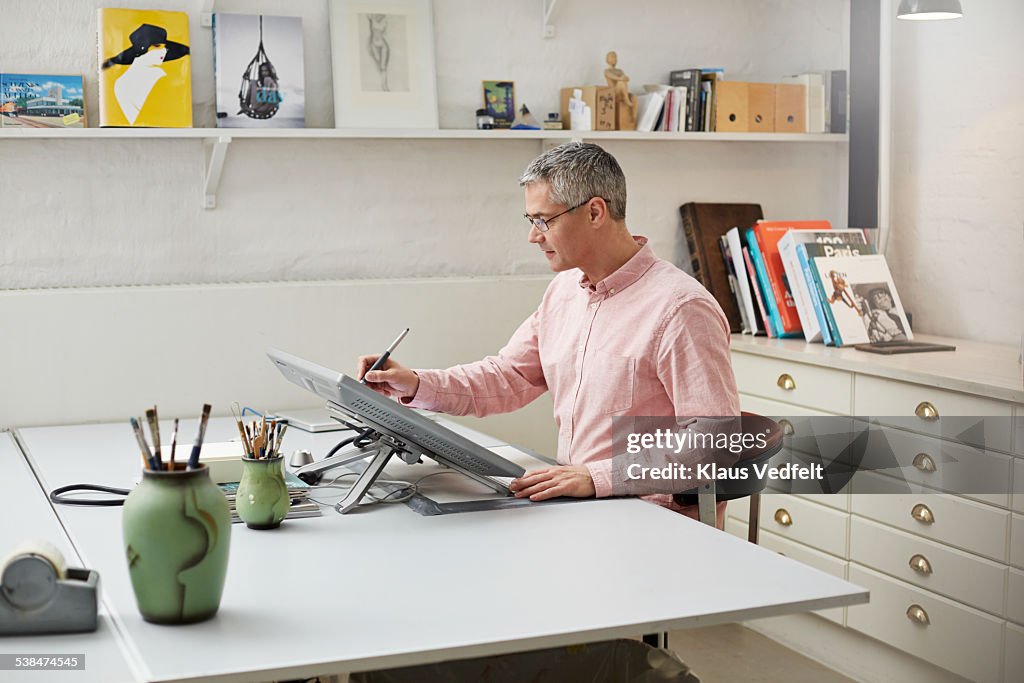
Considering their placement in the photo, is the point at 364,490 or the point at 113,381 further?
the point at 113,381

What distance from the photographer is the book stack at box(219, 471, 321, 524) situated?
80.3 inches

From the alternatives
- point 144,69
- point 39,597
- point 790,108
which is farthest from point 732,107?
point 39,597

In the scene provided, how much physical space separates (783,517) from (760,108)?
138cm

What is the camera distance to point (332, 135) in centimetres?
317

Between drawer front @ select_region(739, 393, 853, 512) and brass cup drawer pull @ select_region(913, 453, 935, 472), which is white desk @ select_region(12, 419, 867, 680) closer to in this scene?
brass cup drawer pull @ select_region(913, 453, 935, 472)

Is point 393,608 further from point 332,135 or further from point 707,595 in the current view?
point 332,135

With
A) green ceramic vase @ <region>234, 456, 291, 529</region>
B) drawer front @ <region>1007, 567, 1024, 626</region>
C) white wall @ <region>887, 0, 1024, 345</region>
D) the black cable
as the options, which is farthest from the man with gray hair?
white wall @ <region>887, 0, 1024, 345</region>

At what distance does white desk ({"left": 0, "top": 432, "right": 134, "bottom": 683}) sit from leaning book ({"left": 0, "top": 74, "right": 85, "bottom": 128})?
84 centimetres

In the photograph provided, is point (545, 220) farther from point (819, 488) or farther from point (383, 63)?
point (819, 488)

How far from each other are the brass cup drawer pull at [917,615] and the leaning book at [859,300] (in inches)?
33.0

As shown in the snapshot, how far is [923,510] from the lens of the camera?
2959 mm

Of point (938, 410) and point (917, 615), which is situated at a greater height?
point (938, 410)

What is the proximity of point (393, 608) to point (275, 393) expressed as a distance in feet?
5.90

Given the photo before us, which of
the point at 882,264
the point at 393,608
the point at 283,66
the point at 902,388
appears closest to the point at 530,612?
the point at 393,608
